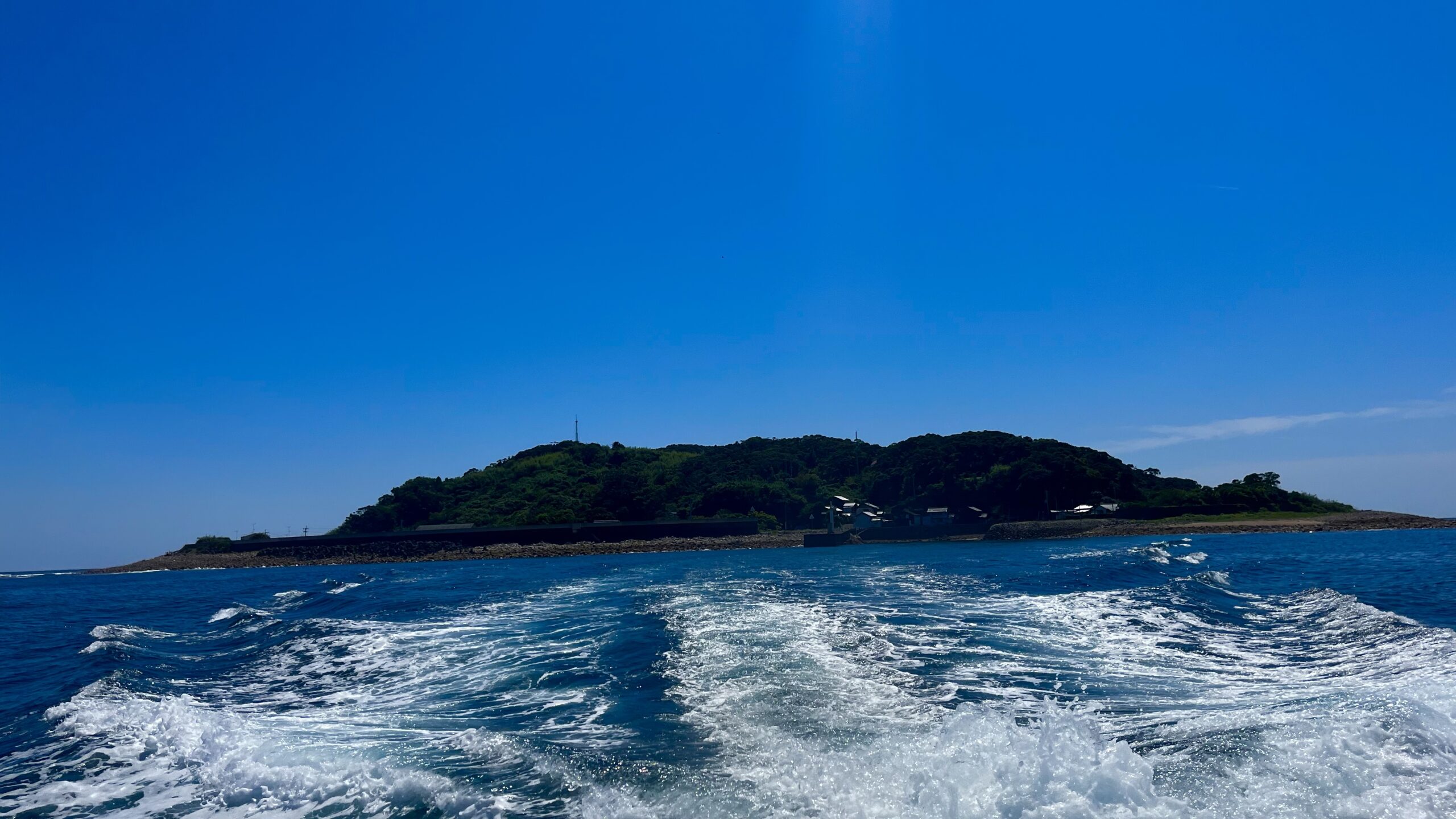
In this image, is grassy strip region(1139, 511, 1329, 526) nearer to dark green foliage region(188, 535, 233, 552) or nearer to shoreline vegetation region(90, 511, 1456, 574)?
shoreline vegetation region(90, 511, 1456, 574)

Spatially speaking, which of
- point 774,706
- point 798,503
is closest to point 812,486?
point 798,503

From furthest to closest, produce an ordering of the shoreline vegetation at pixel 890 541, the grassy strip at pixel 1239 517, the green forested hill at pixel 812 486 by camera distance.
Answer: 1. the green forested hill at pixel 812 486
2. the grassy strip at pixel 1239 517
3. the shoreline vegetation at pixel 890 541

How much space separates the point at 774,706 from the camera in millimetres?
9477

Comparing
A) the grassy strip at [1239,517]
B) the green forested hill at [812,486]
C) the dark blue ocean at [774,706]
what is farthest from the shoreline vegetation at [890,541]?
the dark blue ocean at [774,706]

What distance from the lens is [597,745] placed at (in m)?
8.25

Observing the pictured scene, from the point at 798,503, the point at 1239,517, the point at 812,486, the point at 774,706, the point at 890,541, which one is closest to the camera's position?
the point at 774,706

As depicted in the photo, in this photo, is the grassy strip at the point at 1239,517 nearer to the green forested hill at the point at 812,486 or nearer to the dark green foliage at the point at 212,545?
the green forested hill at the point at 812,486

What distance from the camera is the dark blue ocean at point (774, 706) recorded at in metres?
6.64

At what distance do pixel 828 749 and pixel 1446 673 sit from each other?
314 inches

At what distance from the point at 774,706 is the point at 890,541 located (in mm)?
60553

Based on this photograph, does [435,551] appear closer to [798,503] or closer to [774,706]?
[798,503]

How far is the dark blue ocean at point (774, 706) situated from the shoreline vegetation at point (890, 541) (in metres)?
40.4

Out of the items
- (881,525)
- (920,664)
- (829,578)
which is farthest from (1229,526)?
(920,664)

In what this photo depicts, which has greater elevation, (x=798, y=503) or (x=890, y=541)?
(x=798, y=503)
